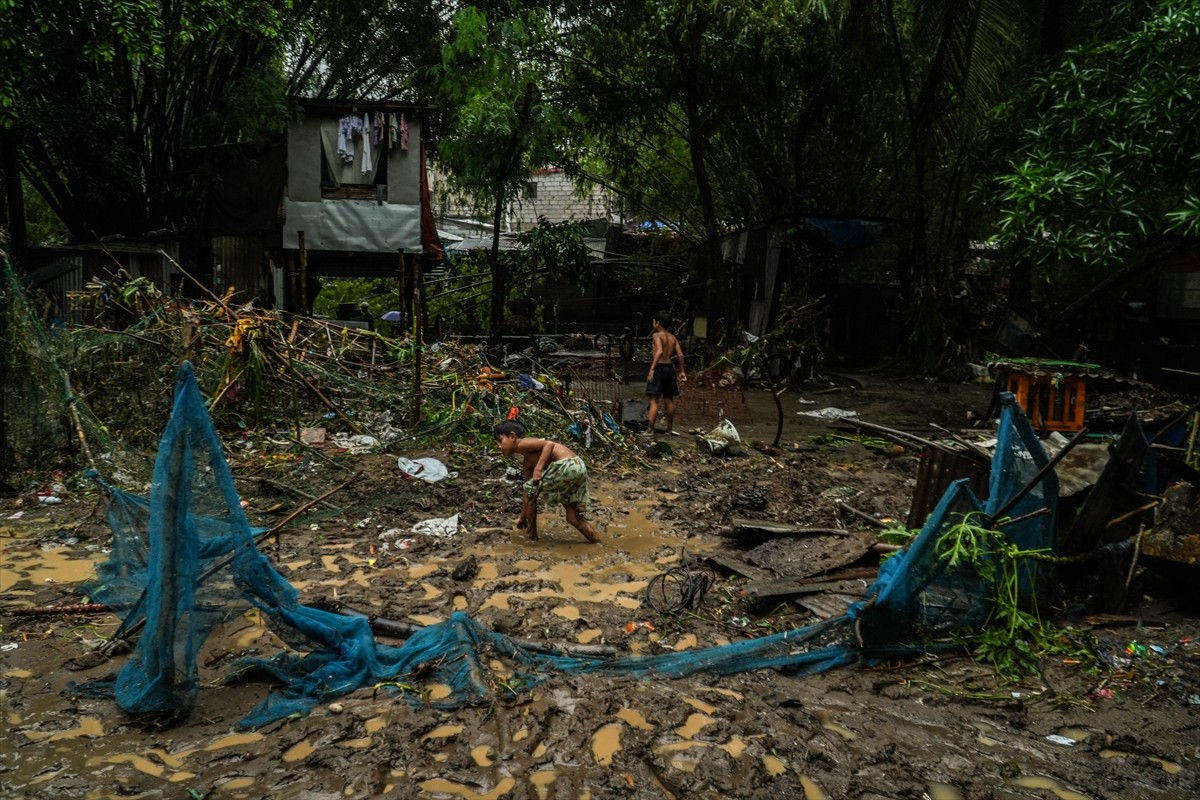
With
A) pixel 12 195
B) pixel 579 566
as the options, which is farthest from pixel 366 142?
pixel 579 566

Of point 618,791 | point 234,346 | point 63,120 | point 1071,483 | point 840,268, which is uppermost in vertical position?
point 63,120

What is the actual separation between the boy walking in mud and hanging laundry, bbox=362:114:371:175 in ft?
22.1

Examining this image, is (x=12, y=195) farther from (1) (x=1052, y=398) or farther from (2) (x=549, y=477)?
(1) (x=1052, y=398)

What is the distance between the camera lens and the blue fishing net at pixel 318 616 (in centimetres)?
392

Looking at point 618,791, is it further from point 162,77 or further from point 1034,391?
point 162,77

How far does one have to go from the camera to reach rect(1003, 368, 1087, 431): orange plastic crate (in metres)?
9.35

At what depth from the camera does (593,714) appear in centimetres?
414

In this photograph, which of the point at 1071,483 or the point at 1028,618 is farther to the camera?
the point at 1071,483

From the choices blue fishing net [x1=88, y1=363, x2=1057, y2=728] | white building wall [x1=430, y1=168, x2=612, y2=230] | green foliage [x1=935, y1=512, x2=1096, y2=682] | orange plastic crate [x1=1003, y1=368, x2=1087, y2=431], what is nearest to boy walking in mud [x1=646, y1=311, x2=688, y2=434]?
orange plastic crate [x1=1003, y1=368, x2=1087, y2=431]

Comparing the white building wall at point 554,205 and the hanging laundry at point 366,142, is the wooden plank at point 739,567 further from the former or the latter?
the white building wall at point 554,205

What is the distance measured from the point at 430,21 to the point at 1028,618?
15.2 m

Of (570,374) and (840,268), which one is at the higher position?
(840,268)

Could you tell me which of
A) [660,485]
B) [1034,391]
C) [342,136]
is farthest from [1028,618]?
[342,136]

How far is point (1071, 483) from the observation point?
5637 mm
